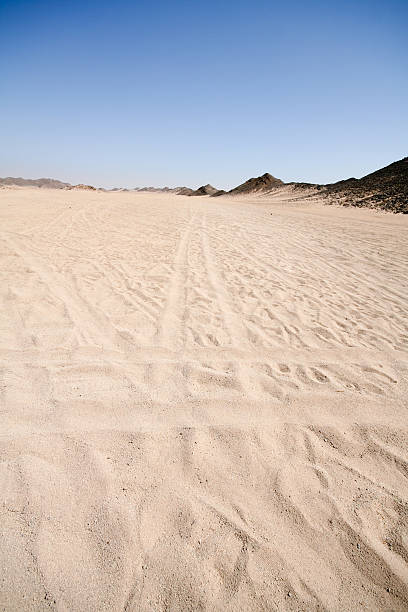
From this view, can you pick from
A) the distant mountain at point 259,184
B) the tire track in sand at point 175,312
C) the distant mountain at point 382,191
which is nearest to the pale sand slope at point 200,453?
the tire track in sand at point 175,312

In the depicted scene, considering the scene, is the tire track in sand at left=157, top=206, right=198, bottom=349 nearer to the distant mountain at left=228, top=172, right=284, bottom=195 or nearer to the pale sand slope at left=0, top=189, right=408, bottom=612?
the pale sand slope at left=0, top=189, right=408, bottom=612

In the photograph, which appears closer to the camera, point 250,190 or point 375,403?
point 375,403

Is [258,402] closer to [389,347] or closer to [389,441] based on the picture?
[389,441]

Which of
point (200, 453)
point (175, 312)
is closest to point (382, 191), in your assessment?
point (175, 312)

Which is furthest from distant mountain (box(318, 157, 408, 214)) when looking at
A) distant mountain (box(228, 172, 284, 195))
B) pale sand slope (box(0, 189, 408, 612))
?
distant mountain (box(228, 172, 284, 195))

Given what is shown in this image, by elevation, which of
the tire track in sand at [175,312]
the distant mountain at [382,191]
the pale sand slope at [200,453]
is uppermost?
the distant mountain at [382,191]

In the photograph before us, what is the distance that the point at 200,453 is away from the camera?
1946mm

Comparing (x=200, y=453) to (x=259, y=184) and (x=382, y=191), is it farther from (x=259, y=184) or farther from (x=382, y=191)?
(x=259, y=184)

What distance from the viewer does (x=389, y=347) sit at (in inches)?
132

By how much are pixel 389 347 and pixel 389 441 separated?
1.50 metres

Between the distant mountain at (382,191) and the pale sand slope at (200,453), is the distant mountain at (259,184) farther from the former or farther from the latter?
the pale sand slope at (200,453)

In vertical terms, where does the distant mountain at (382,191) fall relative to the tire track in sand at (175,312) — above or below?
above

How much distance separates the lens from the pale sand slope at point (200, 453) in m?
1.38

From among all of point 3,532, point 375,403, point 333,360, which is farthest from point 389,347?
point 3,532
